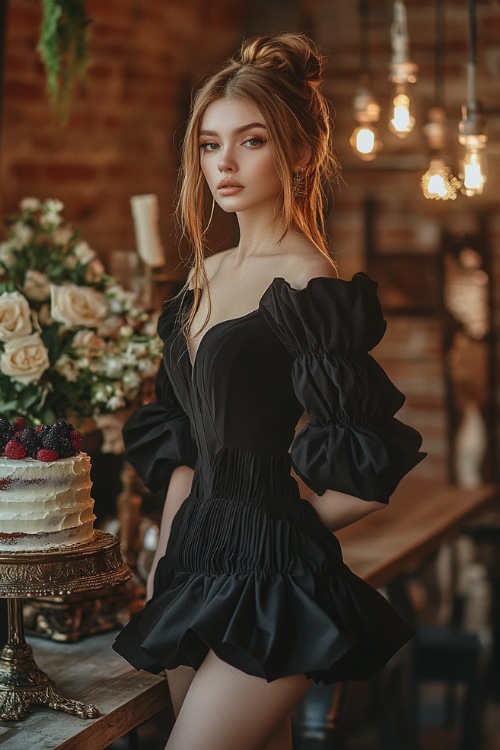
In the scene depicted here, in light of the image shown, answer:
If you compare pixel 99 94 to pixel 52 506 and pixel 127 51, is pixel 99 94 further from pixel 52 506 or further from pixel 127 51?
pixel 52 506

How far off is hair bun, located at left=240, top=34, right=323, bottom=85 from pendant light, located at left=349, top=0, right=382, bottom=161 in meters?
1.11

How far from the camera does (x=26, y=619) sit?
229cm

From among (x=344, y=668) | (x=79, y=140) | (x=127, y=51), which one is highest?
(x=127, y=51)

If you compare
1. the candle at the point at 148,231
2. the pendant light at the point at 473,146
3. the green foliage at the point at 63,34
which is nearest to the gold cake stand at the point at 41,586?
the candle at the point at 148,231

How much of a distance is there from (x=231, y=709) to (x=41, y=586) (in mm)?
343

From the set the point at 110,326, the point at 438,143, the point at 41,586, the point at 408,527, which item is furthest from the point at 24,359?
the point at 438,143

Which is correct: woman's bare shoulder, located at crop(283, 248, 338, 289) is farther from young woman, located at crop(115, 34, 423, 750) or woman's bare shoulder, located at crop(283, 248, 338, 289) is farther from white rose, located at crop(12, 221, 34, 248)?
white rose, located at crop(12, 221, 34, 248)

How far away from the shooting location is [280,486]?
5.73 ft

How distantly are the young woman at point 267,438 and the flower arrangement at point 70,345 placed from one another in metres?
0.42

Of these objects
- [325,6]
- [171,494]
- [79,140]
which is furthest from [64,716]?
[325,6]

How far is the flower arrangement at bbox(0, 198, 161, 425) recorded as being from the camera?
2.21 meters

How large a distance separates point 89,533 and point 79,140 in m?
2.06

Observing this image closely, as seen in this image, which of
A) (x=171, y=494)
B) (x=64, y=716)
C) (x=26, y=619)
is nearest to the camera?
(x=64, y=716)

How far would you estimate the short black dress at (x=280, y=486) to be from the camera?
1.62 metres
